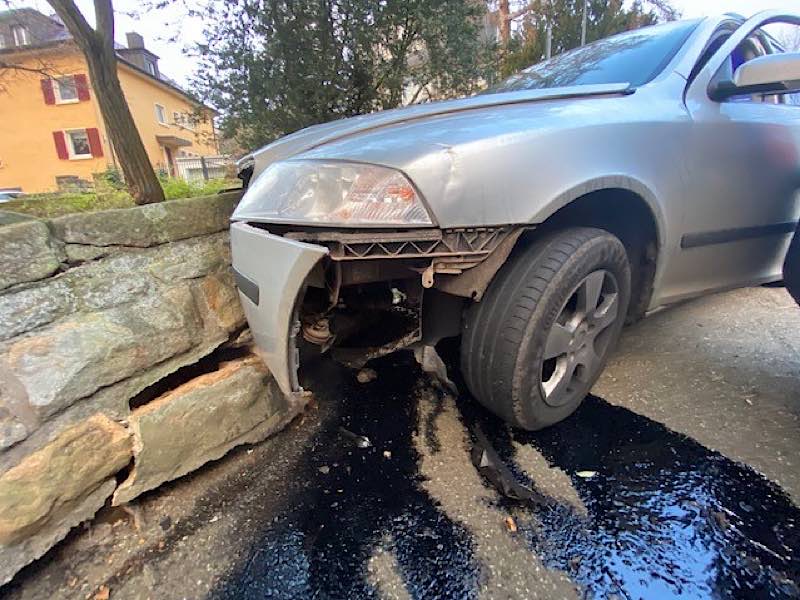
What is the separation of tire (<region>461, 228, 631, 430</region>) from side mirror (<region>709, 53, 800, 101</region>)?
0.91 m

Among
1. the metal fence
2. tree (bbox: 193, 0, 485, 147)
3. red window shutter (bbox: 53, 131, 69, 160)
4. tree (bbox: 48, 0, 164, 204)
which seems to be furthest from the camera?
red window shutter (bbox: 53, 131, 69, 160)

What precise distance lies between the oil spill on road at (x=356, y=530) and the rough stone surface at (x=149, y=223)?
1.22 meters

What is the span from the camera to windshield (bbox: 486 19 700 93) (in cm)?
213

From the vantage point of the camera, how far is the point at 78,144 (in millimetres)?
23969

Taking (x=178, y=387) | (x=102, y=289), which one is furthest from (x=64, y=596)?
(x=102, y=289)

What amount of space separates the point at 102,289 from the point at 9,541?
98 centimetres

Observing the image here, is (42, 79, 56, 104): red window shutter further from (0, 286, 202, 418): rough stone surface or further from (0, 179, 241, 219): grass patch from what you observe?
(0, 286, 202, 418): rough stone surface

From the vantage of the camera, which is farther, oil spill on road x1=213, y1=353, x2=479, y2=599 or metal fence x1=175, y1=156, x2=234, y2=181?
metal fence x1=175, y1=156, x2=234, y2=181

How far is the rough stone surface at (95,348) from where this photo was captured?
163cm

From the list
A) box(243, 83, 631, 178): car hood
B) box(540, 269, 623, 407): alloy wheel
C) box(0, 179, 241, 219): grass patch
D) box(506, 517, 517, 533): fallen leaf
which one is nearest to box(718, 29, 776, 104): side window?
box(243, 83, 631, 178): car hood

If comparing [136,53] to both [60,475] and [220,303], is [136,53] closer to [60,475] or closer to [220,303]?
[220,303]

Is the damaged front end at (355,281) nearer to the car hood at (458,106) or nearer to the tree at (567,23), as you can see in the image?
the car hood at (458,106)

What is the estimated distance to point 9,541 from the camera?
1.41m

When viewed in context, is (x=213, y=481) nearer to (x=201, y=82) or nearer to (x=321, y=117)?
(x=321, y=117)
